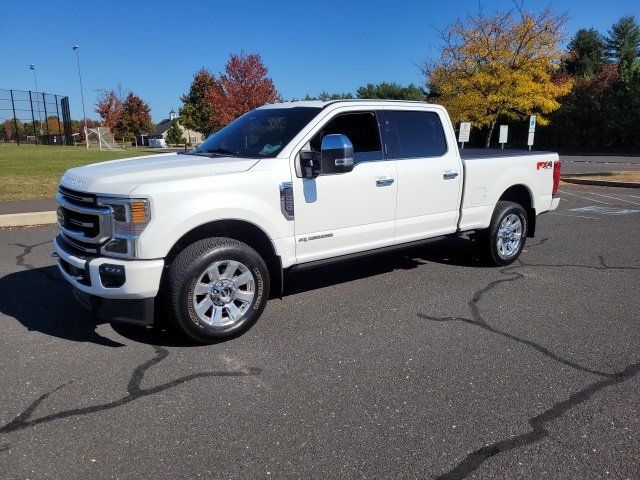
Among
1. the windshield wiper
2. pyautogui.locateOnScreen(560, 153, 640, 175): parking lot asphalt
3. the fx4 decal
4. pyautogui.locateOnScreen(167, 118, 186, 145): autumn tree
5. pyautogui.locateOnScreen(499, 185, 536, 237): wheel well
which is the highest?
pyautogui.locateOnScreen(167, 118, 186, 145): autumn tree

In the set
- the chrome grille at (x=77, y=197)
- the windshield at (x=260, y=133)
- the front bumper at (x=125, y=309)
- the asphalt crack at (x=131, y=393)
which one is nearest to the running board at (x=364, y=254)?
the windshield at (x=260, y=133)

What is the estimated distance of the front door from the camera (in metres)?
4.67

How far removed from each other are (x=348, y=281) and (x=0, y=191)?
32.1 ft

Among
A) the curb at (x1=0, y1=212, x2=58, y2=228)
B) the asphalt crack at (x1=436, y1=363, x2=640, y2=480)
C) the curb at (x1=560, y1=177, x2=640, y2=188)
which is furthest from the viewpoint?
the curb at (x1=560, y1=177, x2=640, y2=188)

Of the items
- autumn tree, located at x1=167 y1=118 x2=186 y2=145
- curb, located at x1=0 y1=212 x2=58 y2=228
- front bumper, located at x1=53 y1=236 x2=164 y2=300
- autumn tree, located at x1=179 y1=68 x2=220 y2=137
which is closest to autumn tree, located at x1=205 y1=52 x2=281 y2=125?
autumn tree, located at x1=179 y1=68 x2=220 y2=137

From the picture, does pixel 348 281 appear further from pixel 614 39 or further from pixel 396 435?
Answer: pixel 614 39

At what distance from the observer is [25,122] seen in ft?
138

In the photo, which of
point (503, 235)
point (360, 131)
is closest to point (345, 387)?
point (360, 131)

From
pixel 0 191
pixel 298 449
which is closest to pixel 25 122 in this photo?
pixel 0 191

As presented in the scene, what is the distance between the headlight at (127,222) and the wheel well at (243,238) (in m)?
0.34

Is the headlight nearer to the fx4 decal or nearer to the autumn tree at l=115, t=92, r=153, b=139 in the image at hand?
the fx4 decal

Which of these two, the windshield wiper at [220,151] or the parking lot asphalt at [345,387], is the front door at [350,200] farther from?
the windshield wiper at [220,151]

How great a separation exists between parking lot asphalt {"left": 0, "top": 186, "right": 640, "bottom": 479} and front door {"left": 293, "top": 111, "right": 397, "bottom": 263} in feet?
2.10

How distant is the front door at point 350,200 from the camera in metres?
4.67
